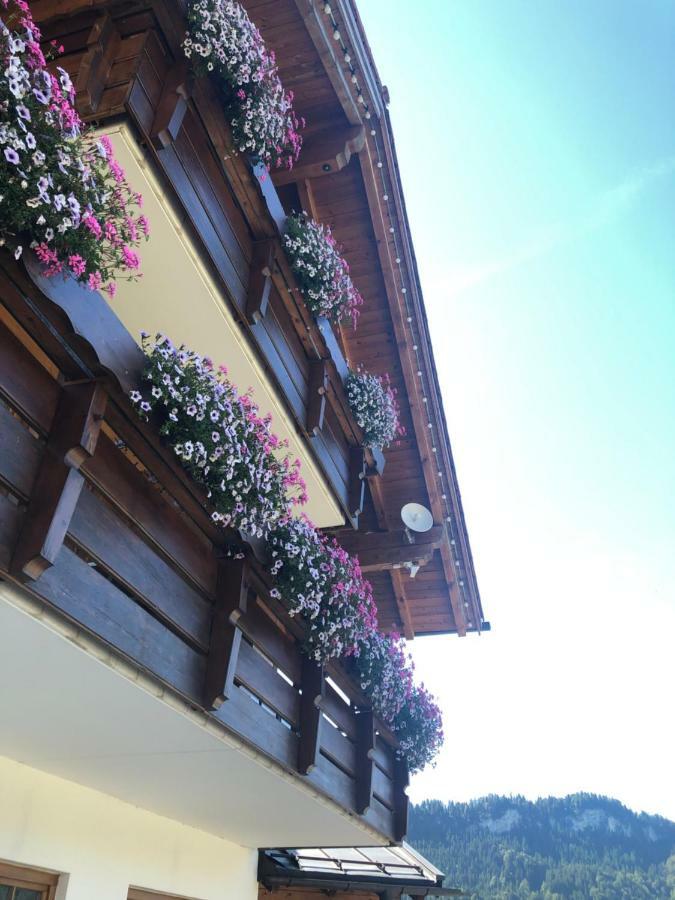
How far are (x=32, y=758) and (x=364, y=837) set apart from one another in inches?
147

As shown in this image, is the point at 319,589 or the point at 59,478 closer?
the point at 59,478

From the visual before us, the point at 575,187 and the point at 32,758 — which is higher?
the point at 575,187

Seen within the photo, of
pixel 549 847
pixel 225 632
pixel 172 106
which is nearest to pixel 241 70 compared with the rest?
pixel 172 106

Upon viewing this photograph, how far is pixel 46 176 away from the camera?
2.95 metres

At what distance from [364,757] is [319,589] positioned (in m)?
2.24

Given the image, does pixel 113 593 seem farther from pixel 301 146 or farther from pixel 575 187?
pixel 575 187

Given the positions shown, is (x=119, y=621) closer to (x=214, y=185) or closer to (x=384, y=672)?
(x=214, y=185)

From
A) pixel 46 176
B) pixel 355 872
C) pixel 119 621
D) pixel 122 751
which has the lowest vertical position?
pixel 355 872

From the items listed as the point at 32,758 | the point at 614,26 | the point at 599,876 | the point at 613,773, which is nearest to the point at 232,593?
the point at 32,758

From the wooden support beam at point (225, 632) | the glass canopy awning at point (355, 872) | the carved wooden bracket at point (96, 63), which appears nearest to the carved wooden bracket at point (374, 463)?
the wooden support beam at point (225, 632)

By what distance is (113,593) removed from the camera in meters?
3.52

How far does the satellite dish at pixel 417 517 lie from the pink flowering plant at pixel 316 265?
3135mm

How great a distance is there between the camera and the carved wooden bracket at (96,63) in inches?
167

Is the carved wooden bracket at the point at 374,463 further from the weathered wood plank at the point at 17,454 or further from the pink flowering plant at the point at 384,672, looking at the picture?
the weathered wood plank at the point at 17,454
